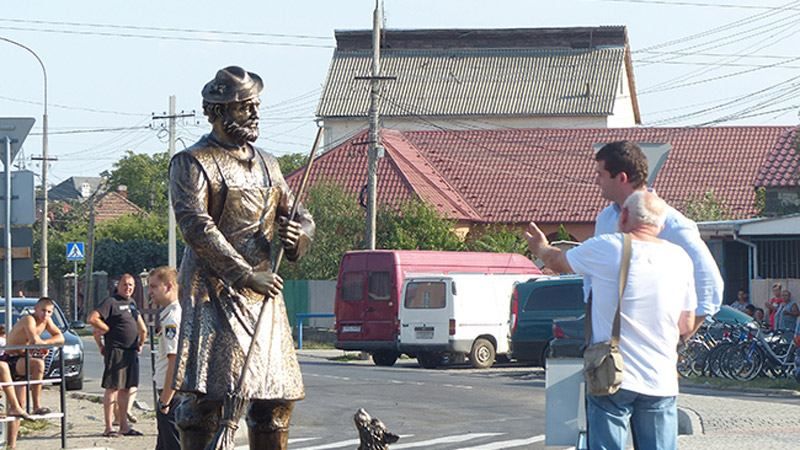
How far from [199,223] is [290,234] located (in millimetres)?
429

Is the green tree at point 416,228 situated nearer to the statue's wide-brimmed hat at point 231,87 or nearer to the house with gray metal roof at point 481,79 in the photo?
the house with gray metal roof at point 481,79

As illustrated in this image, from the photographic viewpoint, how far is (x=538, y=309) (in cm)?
3011

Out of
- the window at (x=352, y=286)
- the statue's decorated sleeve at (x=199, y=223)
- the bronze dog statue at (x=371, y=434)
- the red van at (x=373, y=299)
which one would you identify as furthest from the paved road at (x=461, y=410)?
the statue's decorated sleeve at (x=199, y=223)

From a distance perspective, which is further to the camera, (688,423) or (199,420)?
(688,423)

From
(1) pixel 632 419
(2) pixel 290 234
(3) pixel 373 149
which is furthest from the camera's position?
(3) pixel 373 149

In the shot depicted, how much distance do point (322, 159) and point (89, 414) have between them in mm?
38782

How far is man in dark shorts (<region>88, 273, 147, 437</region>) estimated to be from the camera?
16.9m

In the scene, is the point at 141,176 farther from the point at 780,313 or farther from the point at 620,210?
the point at 620,210

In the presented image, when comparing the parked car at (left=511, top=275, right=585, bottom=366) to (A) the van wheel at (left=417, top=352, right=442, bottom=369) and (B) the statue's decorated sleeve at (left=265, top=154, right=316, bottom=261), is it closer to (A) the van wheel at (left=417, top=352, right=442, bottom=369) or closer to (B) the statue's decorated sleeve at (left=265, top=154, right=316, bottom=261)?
(A) the van wheel at (left=417, top=352, right=442, bottom=369)

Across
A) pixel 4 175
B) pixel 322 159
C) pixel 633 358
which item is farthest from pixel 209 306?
pixel 322 159

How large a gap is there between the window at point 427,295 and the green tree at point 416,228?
14.1 meters

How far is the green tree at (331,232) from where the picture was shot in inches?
1873

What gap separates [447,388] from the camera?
82.7 ft

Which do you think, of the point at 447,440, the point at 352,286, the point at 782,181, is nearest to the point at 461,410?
the point at 447,440
